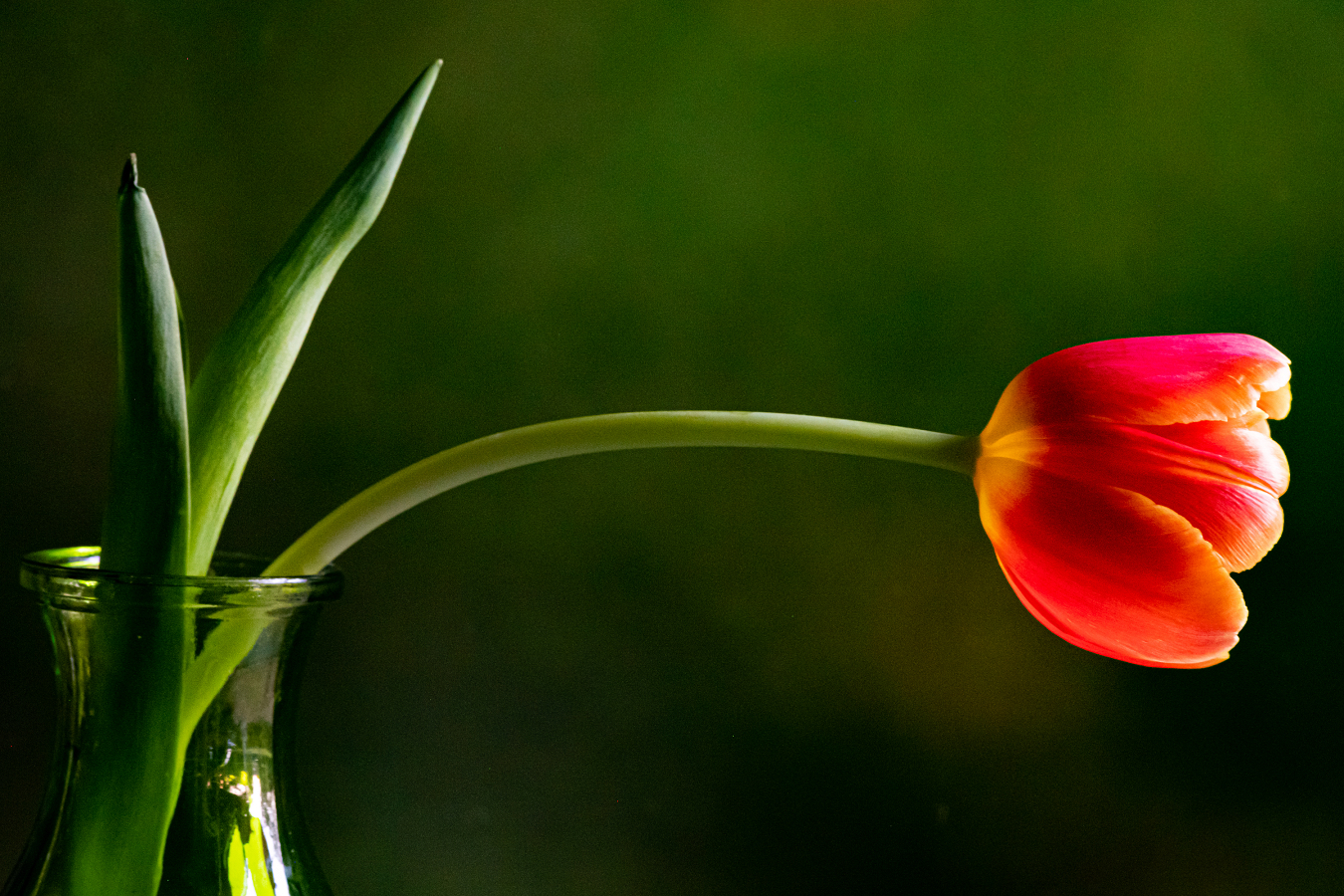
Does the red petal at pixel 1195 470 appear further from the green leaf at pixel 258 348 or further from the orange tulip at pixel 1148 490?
the green leaf at pixel 258 348

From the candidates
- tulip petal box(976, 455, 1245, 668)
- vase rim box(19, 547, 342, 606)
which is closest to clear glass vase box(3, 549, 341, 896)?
vase rim box(19, 547, 342, 606)

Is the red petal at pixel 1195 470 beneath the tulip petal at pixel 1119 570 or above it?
above

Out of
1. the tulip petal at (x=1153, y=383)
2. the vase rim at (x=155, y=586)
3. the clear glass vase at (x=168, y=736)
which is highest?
the tulip petal at (x=1153, y=383)

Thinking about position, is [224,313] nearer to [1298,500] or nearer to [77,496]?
[77,496]

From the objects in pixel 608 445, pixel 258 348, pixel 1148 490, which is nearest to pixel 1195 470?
pixel 1148 490

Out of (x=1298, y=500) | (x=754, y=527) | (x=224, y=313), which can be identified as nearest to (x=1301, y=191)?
(x=1298, y=500)

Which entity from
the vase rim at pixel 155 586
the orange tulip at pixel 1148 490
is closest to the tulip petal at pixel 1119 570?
the orange tulip at pixel 1148 490

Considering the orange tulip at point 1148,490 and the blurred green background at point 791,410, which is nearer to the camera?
the orange tulip at point 1148,490
